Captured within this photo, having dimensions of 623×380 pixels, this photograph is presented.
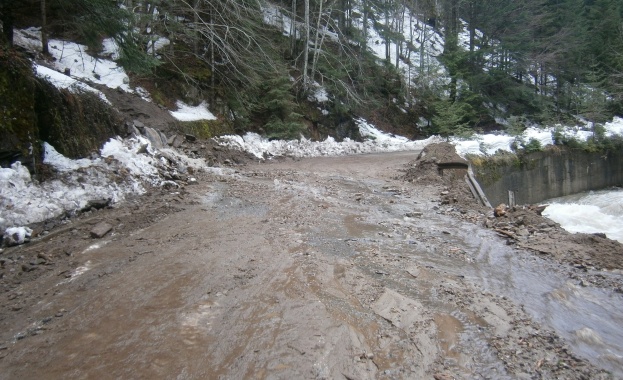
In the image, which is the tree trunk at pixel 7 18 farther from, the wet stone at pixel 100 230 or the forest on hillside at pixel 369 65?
the wet stone at pixel 100 230

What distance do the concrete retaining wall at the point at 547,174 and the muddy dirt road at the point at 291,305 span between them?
896cm

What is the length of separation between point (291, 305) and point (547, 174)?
54.6ft

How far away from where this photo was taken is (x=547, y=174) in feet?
51.8

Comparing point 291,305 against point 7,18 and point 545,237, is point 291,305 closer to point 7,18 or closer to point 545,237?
point 545,237

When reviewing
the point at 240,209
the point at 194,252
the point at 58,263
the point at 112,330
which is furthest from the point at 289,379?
the point at 240,209

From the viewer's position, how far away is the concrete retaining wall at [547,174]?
45.4 feet

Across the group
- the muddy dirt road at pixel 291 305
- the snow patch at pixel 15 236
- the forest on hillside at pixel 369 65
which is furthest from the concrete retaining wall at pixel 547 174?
the snow patch at pixel 15 236

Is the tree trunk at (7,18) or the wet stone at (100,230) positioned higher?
the tree trunk at (7,18)

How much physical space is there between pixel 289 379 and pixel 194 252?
2688mm

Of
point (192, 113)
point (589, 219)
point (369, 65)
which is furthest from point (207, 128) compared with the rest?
point (369, 65)

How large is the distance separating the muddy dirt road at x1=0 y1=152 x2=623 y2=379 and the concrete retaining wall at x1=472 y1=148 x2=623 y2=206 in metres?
8.96

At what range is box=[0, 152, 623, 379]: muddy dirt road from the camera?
8.58 ft

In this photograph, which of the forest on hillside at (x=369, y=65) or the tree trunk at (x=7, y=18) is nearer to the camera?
the tree trunk at (x=7, y=18)

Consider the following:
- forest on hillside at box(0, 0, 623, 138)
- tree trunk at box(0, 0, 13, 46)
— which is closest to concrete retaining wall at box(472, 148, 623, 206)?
forest on hillside at box(0, 0, 623, 138)
